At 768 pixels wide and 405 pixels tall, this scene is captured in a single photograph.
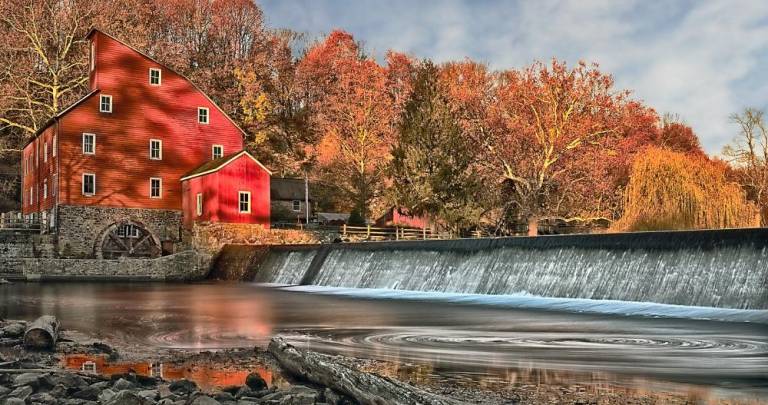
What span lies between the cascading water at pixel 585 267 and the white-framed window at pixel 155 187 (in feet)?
63.3

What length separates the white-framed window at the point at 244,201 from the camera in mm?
43812

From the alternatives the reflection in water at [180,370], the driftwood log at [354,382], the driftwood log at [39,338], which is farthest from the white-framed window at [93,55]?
the driftwood log at [354,382]

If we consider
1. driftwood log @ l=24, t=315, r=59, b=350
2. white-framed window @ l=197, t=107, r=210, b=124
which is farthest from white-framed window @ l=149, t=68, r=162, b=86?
driftwood log @ l=24, t=315, r=59, b=350

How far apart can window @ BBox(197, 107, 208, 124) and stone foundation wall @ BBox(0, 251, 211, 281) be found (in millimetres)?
9912

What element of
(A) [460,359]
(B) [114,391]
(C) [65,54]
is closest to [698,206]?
(A) [460,359]

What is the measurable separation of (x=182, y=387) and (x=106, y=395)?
895mm

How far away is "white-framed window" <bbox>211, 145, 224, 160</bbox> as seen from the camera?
47.3 meters

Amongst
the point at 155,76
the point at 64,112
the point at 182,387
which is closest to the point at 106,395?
the point at 182,387

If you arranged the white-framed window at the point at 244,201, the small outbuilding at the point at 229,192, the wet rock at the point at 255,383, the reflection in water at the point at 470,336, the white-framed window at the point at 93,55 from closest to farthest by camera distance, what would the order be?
1. the wet rock at the point at 255,383
2. the reflection in water at the point at 470,336
3. the small outbuilding at the point at 229,192
4. the white-framed window at the point at 244,201
5. the white-framed window at the point at 93,55

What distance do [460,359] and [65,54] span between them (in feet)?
157

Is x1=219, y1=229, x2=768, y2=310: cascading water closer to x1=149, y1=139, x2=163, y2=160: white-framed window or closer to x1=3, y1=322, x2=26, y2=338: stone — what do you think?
x1=3, y1=322, x2=26, y2=338: stone

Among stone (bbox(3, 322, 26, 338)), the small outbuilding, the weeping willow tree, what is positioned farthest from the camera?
the small outbuilding

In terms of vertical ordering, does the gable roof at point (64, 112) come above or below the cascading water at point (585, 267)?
above

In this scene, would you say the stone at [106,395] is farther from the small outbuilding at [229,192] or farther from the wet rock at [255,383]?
the small outbuilding at [229,192]
